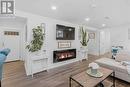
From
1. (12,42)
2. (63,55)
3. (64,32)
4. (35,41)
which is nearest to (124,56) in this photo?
(63,55)

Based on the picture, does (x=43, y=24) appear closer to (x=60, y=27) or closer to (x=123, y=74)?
(x=60, y=27)

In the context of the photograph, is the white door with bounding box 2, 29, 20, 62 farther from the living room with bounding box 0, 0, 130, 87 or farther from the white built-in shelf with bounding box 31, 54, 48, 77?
the white built-in shelf with bounding box 31, 54, 48, 77

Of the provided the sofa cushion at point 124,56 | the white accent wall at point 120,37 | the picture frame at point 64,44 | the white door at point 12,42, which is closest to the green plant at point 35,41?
the picture frame at point 64,44

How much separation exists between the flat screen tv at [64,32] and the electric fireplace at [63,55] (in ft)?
2.19

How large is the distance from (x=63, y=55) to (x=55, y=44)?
0.70 metres

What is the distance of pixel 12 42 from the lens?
217 inches

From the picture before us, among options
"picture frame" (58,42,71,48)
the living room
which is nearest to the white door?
the living room

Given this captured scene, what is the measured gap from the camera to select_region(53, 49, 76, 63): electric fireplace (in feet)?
14.1

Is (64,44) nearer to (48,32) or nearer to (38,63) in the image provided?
(48,32)

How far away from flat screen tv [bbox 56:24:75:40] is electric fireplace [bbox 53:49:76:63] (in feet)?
2.19

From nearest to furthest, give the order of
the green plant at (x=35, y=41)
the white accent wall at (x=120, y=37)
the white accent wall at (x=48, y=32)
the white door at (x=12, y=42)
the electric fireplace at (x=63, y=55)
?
the green plant at (x=35, y=41), the white accent wall at (x=48, y=32), the electric fireplace at (x=63, y=55), the white door at (x=12, y=42), the white accent wall at (x=120, y=37)

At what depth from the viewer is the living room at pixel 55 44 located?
2.77m

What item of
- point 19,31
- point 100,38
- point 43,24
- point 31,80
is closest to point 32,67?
point 31,80

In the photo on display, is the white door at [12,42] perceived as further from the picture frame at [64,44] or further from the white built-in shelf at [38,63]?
the picture frame at [64,44]
